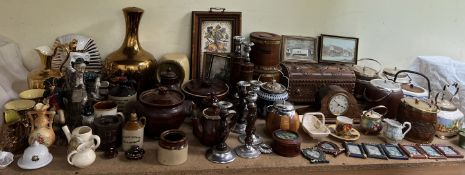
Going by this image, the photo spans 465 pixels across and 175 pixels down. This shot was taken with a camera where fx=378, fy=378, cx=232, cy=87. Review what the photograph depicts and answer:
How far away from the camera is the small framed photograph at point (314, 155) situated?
1219 millimetres

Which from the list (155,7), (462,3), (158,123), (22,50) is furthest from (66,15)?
(462,3)

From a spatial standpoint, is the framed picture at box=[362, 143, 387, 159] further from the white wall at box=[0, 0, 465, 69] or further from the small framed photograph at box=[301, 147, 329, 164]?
the white wall at box=[0, 0, 465, 69]

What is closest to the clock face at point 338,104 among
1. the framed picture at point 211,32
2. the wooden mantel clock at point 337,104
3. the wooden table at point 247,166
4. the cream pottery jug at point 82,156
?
the wooden mantel clock at point 337,104

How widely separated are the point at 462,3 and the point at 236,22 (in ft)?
3.70

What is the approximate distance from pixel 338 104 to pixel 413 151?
31cm

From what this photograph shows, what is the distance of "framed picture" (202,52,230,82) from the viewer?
5.24 feet

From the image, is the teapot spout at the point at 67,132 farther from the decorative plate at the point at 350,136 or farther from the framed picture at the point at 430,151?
the framed picture at the point at 430,151

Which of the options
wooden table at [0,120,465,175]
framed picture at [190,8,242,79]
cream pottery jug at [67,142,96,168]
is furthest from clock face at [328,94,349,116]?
cream pottery jug at [67,142,96,168]

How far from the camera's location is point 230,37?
5.40 feet

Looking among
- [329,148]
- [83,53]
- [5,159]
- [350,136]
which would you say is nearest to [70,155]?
[5,159]

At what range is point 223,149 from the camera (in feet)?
3.94

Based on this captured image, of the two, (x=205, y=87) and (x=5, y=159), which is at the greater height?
(x=205, y=87)

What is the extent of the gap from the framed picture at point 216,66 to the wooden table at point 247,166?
1.02 feet

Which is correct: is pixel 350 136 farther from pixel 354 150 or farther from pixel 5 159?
pixel 5 159
